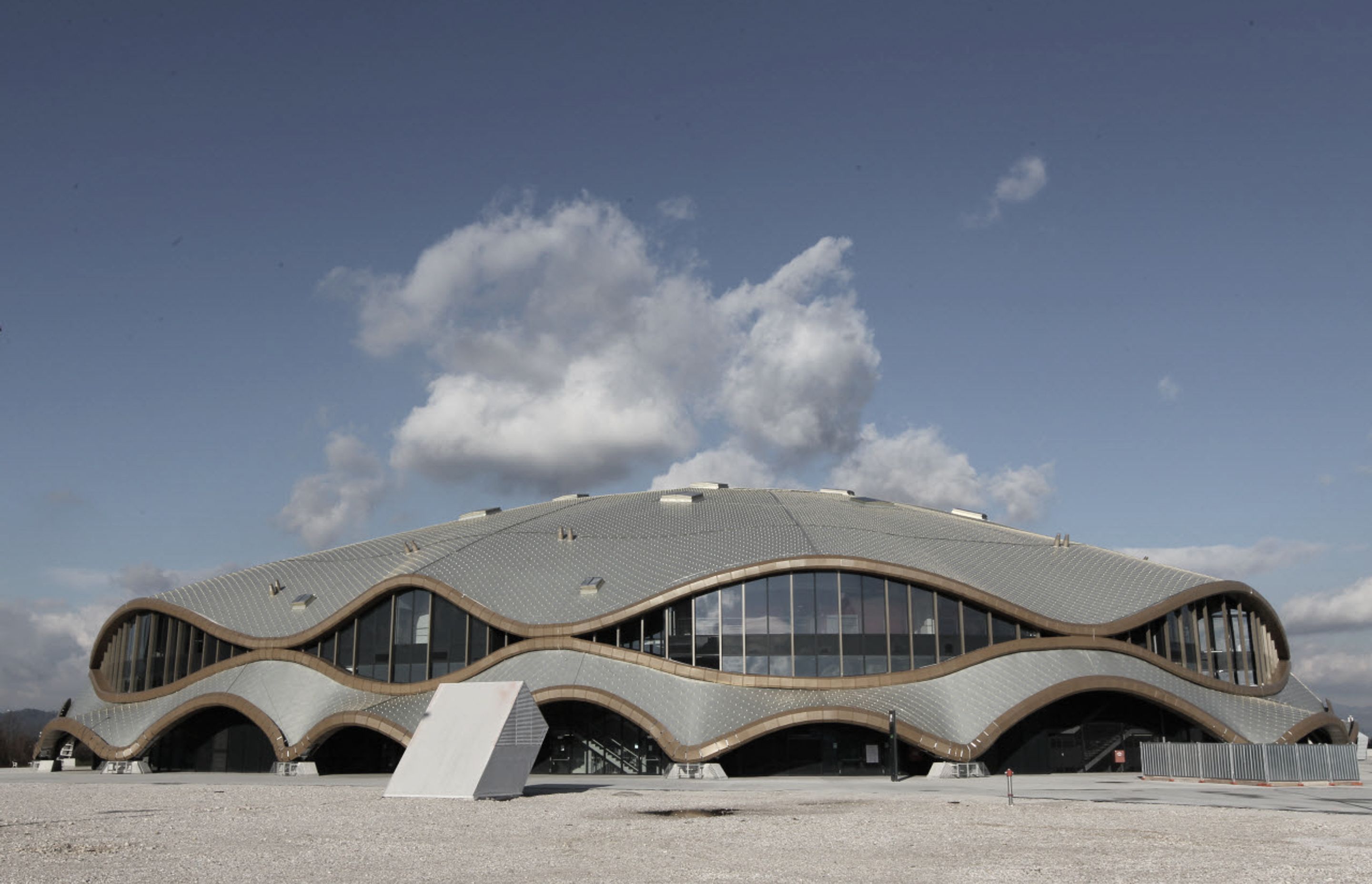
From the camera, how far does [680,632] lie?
4684 centimetres

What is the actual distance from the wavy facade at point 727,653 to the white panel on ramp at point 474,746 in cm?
1137

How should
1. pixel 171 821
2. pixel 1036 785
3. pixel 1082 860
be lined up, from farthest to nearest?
pixel 1036 785 < pixel 171 821 < pixel 1082 860

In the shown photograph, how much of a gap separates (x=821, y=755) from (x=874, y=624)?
589 centimetres

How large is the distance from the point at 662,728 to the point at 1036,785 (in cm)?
1350

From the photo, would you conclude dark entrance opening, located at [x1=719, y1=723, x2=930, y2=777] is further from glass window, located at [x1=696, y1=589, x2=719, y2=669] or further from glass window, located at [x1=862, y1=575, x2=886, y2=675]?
glass window, located at [x1=696, y1=589, x2=719, y2=669]

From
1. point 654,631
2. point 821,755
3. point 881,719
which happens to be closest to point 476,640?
point 654,631

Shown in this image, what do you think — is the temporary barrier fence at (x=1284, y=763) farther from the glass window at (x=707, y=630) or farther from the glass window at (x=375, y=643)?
the glass window at (x=375, y=643)

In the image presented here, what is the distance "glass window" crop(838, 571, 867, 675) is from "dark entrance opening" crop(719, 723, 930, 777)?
102 inches

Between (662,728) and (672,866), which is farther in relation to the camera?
(662,728)

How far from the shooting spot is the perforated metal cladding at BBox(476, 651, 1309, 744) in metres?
42.2

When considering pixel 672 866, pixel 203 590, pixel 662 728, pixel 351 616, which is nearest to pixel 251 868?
pixel 672 866

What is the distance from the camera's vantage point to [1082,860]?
1703cm

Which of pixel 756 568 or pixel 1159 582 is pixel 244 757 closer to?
pixel 756 568

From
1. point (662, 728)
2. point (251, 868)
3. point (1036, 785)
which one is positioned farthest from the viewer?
point (662, 728)
